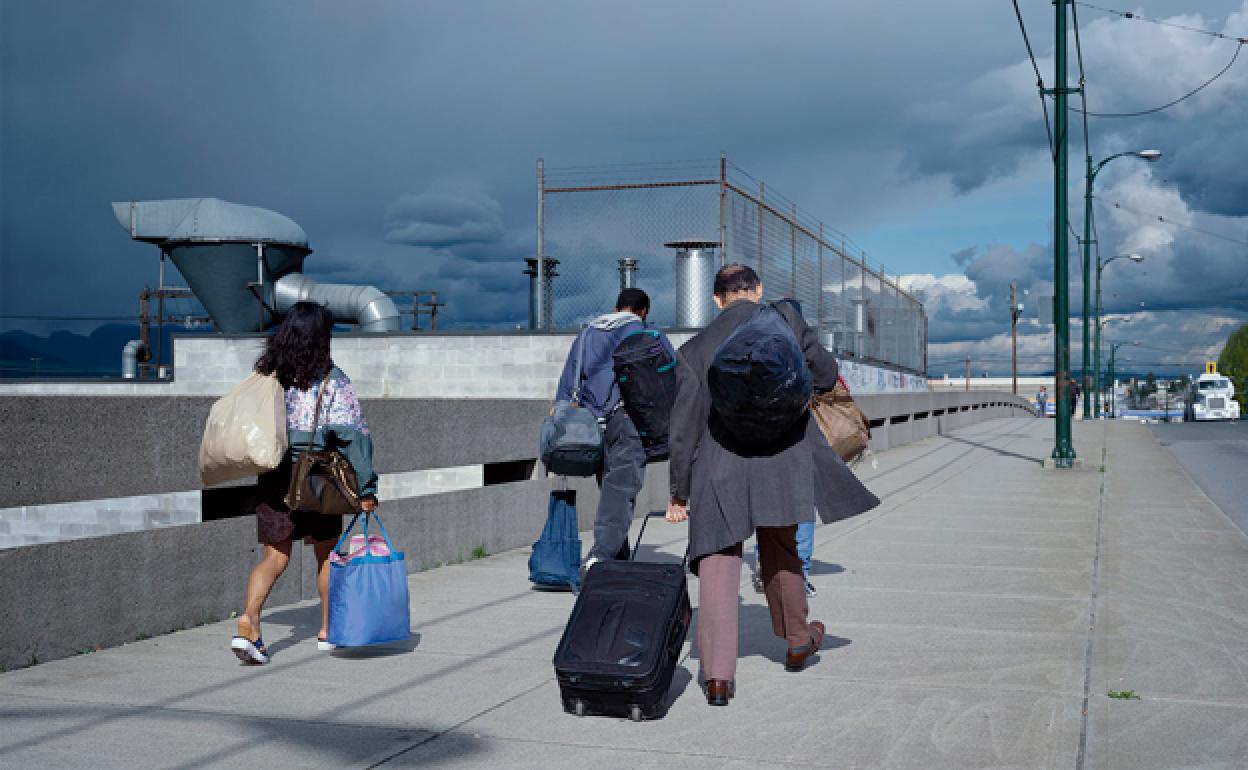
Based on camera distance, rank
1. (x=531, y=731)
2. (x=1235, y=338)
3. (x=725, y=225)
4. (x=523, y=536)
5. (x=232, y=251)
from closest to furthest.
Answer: (x=531, y=731), (x=523, y=536), (x=725, y=225), (x=232, y=251), (x=1235, y=338)

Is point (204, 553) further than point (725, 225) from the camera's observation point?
No

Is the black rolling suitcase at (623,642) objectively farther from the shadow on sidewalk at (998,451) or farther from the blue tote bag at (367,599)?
the shadow on sidewalk at (998,451)

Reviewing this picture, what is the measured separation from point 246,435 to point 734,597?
7.54 feet

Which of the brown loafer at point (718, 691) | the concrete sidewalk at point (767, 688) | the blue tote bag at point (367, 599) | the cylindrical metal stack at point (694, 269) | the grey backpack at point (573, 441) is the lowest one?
the concrete sidewalk at point (767, 688)

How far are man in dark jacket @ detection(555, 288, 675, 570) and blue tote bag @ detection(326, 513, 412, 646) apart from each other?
1819 millimetres

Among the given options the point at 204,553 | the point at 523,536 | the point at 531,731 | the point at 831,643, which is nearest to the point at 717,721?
the point at 531,731

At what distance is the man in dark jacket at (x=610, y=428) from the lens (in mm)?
7426

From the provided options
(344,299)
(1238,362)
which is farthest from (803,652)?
(1238,362)

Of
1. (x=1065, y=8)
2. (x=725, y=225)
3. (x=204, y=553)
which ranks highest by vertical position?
(x=1065, y=8)

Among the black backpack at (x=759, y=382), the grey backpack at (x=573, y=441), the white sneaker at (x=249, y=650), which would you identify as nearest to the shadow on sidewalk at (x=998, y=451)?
the grey backpack at (x=573, y=441)

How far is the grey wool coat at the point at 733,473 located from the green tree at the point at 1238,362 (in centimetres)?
14646

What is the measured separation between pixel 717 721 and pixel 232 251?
28.3 metres

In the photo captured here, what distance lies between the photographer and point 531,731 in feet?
15.5

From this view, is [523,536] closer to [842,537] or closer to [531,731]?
[842,537]
